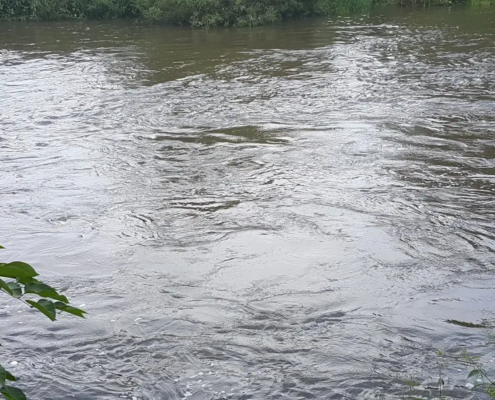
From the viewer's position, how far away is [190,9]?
2527cm

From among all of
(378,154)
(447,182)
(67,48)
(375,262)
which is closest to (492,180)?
(447,182)

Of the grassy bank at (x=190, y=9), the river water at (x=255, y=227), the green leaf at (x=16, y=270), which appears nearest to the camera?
the green leaf at (x=16, y=270)

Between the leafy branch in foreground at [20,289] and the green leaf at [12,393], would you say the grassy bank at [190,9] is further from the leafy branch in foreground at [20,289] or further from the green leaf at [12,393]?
the green leaf at [12,393]

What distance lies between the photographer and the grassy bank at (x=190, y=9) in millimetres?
25031

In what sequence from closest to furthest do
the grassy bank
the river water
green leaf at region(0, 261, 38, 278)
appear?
green leaf at region(0, 261, 38, 278) < the river water < the grassy bank

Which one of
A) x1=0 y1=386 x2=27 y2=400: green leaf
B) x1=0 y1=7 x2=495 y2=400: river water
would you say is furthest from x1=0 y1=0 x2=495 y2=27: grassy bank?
x1=0 y1=386 x2=27 y2=400: green leaf

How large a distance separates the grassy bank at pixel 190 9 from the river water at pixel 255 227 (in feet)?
30.0

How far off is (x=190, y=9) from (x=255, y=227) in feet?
62.1

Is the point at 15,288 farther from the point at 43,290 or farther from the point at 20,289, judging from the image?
the point at 43,290

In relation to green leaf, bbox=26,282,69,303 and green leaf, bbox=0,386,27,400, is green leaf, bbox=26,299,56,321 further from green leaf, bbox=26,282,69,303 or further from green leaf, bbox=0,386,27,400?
green leaf, bbox=0,386,27,400

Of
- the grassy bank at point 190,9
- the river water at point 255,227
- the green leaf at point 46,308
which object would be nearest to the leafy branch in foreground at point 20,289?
the green leaf at point 46,308

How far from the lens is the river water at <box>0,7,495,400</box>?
213 inches

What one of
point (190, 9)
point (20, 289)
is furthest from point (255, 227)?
point (190, 9)

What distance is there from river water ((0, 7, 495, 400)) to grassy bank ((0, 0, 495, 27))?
914 centimetres
